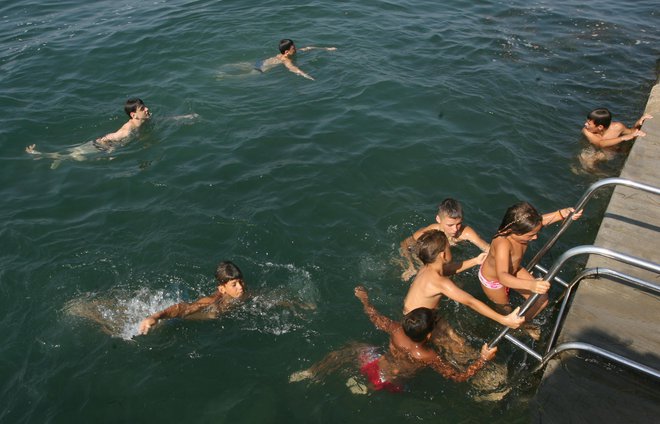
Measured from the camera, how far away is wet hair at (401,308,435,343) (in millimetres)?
4832

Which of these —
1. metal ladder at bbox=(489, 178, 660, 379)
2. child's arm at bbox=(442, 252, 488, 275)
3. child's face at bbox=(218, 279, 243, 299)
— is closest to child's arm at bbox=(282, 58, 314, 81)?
child's face at bbox=(218, 279, 243, 299)

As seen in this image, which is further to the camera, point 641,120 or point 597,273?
point 641,120

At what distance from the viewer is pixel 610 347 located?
188 inches

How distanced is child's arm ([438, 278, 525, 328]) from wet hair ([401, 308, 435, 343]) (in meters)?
0.41

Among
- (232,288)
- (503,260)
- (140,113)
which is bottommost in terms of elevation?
(232,288)

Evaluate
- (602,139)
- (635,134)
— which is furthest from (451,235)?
(602,139)

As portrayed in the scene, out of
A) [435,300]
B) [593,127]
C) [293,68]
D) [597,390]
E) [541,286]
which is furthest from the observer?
[293,68]

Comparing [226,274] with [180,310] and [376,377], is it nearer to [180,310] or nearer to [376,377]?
[180,310]

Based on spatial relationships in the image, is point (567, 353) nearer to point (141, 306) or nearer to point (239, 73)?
point (141, 306)

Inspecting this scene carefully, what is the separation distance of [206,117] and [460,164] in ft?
18.3

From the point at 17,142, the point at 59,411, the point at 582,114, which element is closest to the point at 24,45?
the point at 17,142

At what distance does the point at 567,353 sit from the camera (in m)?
4.85

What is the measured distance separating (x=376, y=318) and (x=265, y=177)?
12.6 feet

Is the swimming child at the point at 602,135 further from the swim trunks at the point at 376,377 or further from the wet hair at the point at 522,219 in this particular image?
the swim trunks at the point at 376,377
